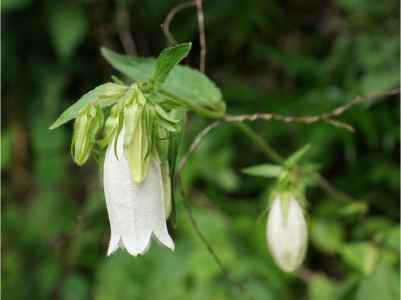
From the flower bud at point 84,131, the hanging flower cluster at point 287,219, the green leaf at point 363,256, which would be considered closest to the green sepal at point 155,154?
the flower bud at point 84,131

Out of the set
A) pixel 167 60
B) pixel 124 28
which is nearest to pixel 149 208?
pixel 167 60

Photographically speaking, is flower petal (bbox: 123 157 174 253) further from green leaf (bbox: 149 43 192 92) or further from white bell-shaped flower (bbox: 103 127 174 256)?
green leaf (bbox: 149 43 192 92)

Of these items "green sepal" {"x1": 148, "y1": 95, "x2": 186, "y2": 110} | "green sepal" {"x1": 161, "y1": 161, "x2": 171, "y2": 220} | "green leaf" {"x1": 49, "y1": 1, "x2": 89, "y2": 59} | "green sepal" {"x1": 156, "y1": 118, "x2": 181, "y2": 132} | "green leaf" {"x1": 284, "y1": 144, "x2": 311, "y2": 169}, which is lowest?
"green leaf" {"x1": 49, "y1": 1, "x2": 89, "y2": 59}

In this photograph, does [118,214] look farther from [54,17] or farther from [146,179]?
[54,17]

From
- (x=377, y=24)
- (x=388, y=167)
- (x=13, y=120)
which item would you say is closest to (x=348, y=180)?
(x=388, y=167)

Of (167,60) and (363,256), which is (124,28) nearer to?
(363,256)

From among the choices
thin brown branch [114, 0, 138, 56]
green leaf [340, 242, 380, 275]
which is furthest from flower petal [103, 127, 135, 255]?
thin brown branch [114, 0, 138, 56]

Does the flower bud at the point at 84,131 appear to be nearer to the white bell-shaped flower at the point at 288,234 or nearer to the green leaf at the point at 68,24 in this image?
the white bell-shaped flower at the point at 288,234
